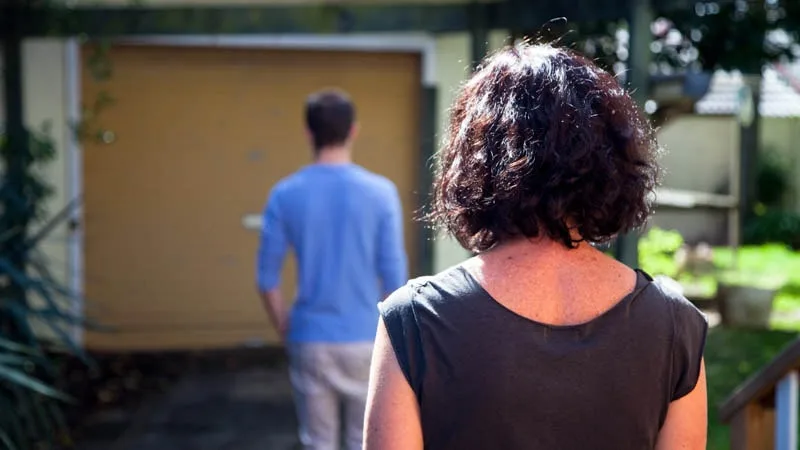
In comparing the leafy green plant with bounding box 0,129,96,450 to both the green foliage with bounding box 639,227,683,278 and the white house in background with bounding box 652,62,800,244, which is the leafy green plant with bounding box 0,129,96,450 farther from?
the white house in background with bounding box 652,62,800,244

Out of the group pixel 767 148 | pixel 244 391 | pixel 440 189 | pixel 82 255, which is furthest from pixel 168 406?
pixel 767 148

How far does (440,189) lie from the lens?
1.82 m

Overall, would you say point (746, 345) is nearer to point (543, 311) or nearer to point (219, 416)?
point (219, 416)

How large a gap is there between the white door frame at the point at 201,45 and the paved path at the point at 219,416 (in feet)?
3.75

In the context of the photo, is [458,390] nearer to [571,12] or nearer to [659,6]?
Result: [659,6]

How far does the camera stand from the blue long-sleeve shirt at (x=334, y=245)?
3.68 metres

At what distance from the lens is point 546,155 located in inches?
64.9

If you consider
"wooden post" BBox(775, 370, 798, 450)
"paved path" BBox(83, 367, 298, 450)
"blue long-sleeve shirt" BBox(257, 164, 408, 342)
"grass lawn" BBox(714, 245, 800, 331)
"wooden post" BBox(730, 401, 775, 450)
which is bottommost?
"grass lawn" BBox(714, 245, 800, 331)

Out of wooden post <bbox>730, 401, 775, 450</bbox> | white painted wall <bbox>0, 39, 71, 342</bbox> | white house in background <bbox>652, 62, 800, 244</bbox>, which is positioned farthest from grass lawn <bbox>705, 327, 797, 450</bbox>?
white house in background <bbox>652, 62, 800, 244</bbox>

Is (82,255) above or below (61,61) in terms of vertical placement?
below

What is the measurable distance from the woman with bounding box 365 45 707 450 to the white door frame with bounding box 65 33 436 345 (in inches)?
226

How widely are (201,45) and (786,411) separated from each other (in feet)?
18.3

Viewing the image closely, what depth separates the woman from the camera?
1.64 meters

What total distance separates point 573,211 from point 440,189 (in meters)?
0.25
